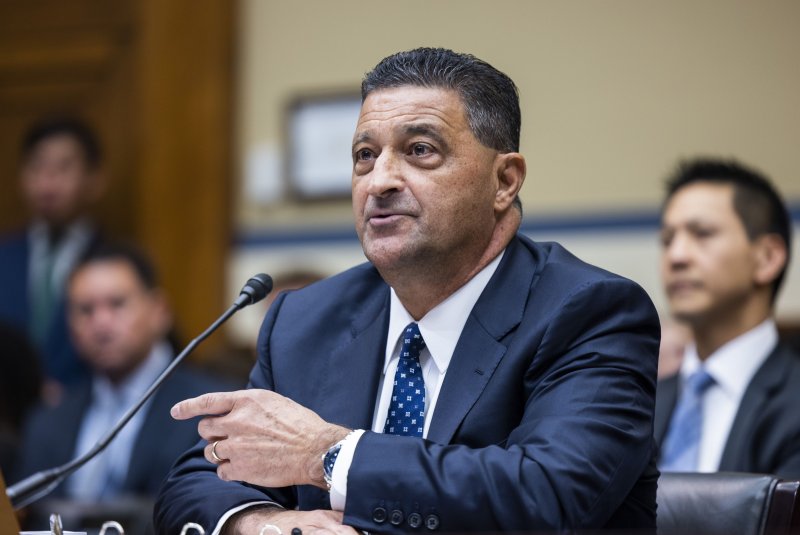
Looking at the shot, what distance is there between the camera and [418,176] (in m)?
2.17

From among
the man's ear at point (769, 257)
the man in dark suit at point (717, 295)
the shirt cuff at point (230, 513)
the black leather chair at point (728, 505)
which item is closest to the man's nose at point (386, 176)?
the shirt cuff at point (230, 513)

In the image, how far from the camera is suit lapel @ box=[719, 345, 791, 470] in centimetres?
314

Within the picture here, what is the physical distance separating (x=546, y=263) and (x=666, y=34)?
2.91 metres

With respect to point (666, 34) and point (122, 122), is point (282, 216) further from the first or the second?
point (666, 34)

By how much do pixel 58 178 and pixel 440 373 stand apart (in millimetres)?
3412

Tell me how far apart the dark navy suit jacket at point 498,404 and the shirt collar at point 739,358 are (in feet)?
4.39

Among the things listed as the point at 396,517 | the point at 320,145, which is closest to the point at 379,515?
the point at 396,517

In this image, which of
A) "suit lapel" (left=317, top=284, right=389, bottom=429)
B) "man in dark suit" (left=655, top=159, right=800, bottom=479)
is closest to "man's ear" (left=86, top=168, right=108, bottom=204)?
"man in dark suit" (left=655, top=159, right=800, bottom=479)

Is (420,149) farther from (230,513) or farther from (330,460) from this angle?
(230,513)

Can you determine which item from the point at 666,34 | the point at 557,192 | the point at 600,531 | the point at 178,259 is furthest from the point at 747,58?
the point at 600,531

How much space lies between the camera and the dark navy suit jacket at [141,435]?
3998mm

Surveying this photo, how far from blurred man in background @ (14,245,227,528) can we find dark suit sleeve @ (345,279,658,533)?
2.15 metres

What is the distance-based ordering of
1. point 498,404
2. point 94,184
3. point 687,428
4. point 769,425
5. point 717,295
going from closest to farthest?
1. point 498,404
2. point 769,425
3. point 687,428
4. point 717,295
5. point 94,184

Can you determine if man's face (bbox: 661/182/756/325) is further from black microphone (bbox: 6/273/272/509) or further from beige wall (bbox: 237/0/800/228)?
black microphone (bbox: 6/273/272/509)
